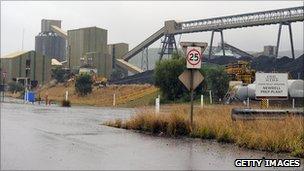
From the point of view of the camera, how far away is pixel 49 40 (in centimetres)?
16788

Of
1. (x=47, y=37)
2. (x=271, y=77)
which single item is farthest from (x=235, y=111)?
(x=47, y=37)

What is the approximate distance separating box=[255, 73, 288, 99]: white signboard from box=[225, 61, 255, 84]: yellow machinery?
35.1 metres

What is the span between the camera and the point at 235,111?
15766 millimetres

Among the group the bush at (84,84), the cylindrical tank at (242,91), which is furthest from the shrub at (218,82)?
A: the bush at (84,84)

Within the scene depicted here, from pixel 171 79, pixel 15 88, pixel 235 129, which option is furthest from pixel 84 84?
pixel 235 129

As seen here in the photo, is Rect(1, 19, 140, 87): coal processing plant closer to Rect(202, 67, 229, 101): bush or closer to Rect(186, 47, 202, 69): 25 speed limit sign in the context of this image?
Rect(202, 67, 229, 101): bush

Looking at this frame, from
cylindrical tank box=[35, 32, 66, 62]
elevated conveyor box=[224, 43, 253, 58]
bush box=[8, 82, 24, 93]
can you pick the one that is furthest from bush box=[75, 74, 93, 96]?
cylindrical tank box=[35, 32, 66, 62]

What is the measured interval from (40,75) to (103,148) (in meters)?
105

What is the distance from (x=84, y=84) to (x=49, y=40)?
318 ft

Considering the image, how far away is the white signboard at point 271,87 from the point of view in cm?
2064

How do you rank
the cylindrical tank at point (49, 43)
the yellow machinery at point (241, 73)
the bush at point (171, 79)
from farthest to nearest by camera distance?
1. the cylindrical tank at point (49, 43)
2. the yellow machinery at point (241, 73)
3. the bush at point (171, 79)

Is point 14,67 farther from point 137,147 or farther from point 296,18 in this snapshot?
point 137,147

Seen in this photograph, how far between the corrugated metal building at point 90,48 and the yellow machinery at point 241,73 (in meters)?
63.0

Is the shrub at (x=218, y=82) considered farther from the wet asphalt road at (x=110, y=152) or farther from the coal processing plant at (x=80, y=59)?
the coal processing plant at (x=80, y=59)
